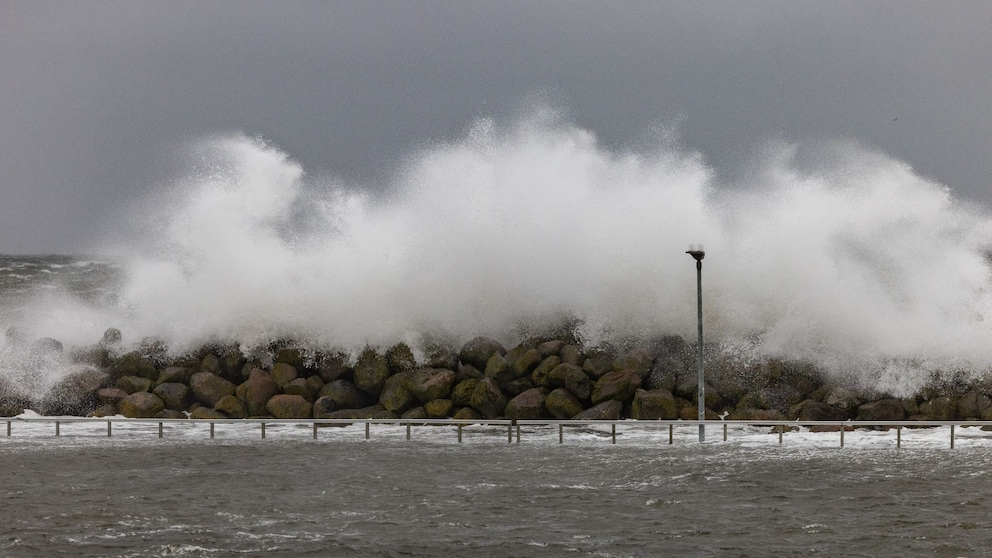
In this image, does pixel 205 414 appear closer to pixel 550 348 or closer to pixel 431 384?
pixel 431 384

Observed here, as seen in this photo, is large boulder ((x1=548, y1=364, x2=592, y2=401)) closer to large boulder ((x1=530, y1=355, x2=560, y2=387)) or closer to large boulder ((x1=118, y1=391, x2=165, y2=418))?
large boulder ((x1=530, y1=355, x2=560, y2=387))

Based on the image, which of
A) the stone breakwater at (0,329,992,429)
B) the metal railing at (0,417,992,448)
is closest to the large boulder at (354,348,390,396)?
the stone breakwater at (0,329,992,429)

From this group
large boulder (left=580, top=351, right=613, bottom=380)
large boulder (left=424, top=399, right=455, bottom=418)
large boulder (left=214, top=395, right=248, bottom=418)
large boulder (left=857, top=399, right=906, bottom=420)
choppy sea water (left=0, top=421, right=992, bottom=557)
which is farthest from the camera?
large boulder (left=214, top=395, right=248, bottom=418)

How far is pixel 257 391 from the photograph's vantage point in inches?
913

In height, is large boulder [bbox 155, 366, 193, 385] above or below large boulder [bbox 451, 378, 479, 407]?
above

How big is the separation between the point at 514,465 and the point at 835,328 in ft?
38.0

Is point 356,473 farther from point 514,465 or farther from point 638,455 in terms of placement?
point 638,455

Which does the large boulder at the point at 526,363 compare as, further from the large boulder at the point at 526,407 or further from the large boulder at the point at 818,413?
the large boulder at the point at 818,413

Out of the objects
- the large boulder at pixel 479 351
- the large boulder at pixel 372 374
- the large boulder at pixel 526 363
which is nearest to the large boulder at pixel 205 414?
the large boulder at pixel 372 374

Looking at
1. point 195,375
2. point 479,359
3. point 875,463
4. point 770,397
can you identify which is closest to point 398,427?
point 479,359

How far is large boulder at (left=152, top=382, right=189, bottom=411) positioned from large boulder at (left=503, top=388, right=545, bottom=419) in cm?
801

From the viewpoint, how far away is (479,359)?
2403 centimetres

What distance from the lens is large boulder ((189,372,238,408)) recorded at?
23625 millimetres

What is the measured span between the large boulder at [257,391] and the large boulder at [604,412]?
7392 mm
